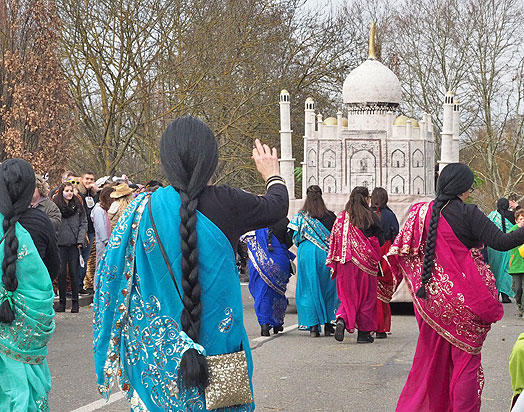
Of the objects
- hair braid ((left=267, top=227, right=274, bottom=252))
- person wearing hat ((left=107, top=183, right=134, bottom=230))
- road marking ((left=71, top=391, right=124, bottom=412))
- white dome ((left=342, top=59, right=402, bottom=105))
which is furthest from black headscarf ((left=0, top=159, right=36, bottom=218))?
white dome ((left=342, top=59, right=402, bottom=105))

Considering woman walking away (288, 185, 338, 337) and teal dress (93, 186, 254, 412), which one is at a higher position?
teal dress (93, 186, 254, 412)

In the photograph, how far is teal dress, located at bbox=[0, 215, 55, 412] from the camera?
211 inches

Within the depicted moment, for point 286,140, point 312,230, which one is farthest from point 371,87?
point 312,230

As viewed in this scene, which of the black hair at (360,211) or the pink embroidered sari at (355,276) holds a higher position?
the black hair at (360,211)

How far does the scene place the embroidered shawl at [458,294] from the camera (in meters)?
6.63

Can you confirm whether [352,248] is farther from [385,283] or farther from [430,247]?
[430,247]

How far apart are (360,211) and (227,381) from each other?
7.35m

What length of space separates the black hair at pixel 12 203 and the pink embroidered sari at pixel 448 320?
260 cm

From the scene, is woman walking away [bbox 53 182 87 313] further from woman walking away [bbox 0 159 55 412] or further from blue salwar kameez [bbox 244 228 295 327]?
woman walking away [bbox 0 159 55 412]

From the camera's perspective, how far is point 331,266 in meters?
11.6

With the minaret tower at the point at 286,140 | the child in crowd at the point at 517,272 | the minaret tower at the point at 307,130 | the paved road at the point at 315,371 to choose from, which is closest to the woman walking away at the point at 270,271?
the paved road at the point at 315,371

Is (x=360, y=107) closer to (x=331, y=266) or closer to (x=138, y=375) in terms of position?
(x=331, y=266)

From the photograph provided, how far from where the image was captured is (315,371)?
935 centimetres

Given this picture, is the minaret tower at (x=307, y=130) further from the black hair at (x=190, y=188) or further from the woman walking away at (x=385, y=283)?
the black hair at (x=190, y=188)
